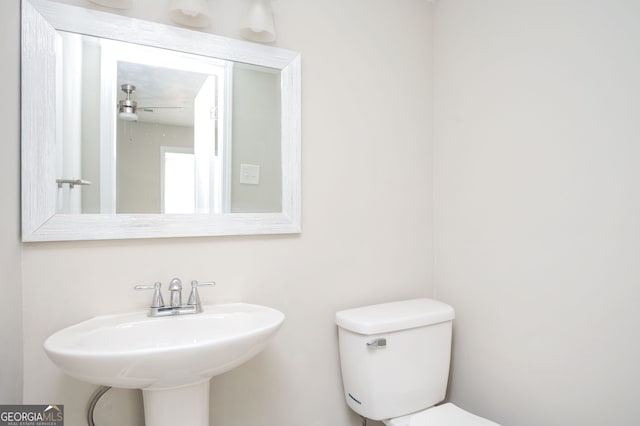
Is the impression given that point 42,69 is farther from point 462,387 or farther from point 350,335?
point 462,387

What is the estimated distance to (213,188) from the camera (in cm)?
135

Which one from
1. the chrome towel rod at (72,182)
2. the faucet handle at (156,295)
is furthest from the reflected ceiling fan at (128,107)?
the faucet handle at (156,295)

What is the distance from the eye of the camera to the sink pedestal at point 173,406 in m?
1.05

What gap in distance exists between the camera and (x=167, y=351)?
0.87m

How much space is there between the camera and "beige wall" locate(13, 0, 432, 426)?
1160 millimetres

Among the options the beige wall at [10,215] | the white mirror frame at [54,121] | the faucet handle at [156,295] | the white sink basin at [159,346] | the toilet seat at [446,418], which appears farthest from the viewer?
the toilet seat at [446,418]

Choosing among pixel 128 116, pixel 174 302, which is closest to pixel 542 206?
pixel 174 302

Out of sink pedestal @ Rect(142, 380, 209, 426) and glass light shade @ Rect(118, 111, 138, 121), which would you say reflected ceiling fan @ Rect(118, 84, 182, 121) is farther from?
sink pedestal @ Rect(142, 380, 209, 426)

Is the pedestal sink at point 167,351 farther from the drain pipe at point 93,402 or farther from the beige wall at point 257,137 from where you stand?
the beige wall at point 257,137

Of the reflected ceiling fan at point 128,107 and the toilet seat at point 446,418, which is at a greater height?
the reflected ceiling fan at point 128,107

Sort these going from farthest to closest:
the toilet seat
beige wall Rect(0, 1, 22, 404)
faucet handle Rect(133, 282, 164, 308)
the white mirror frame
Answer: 1. the toilet seat
2. faucet handle Rect(133, 282, 164, 308)
3. the white mirror frame
4. beige wall Rect(0, 1, 22, 404)

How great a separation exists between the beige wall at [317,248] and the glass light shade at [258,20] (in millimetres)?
62

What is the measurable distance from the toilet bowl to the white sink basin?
26.8 inches

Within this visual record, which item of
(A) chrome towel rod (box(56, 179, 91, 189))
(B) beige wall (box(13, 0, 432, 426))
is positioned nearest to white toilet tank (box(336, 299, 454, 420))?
(B) beige wall (box(13, 0, 432, 426))
